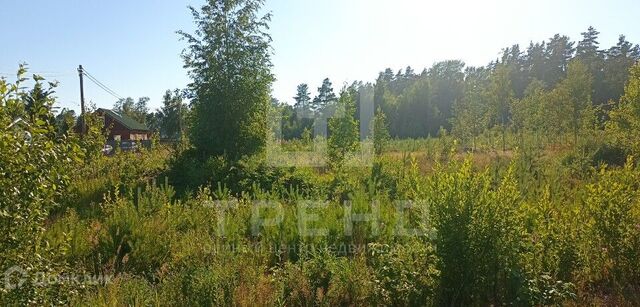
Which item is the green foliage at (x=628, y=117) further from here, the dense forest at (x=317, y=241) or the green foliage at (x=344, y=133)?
the green foliage at (x=344, y=133)

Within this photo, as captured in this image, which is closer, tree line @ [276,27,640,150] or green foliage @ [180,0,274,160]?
green foliage @ [180,0,274,160]

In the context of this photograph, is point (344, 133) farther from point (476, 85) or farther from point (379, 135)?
point (476, 85)

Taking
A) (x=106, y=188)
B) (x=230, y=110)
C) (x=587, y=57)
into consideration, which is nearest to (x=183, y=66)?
(x=230, y=110)

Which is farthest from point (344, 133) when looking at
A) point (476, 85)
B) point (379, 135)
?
point (476, 85)

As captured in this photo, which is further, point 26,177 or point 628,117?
point 628,117

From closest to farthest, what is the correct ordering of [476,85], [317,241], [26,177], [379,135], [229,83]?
[26,177], [317,241], [229,83], [379,135], [476,85]

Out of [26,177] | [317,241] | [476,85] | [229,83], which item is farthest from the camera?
[476,85]

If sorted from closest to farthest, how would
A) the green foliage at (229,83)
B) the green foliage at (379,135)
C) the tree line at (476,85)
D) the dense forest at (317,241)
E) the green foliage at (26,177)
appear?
the green foliage at (26,177) → the dense forest at (317,241) → the green foliage at (229,83) → the green foliage at (379,135) → the tree line at (476,85)

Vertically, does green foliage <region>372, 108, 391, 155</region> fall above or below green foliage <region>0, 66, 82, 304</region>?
above

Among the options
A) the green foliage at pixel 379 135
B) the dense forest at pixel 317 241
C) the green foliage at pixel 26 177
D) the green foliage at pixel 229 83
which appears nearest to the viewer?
the green foliage at pixel 26 177

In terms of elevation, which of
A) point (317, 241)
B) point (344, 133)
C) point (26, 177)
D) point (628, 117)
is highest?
point (628, 117)

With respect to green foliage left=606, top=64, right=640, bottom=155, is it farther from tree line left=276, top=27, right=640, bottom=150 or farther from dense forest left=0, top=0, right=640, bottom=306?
tree line left=276, top=27, right=640, bottom=150

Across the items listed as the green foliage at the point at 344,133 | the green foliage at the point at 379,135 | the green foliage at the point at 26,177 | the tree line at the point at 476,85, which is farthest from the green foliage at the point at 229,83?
the tree line at the point at 476,85

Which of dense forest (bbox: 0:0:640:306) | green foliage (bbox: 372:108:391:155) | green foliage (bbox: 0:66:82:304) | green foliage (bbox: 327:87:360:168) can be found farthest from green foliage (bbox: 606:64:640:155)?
green foliage (bbox: 0:66:82:304)
